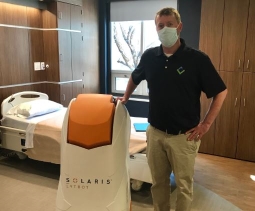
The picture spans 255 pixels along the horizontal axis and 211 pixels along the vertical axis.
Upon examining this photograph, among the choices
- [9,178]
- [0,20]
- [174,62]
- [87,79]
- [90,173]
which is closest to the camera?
[90,173]

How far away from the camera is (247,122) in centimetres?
352

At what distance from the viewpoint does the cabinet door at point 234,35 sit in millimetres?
3348

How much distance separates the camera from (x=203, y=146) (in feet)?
12.6

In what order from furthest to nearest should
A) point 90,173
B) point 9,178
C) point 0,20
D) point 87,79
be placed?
1. point 87,79
2. point 0,20
3. point 9,178
4. point 90,173

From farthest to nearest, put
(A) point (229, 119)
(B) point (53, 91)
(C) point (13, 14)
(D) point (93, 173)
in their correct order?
(B) point (53, 91)
(A) point (229, 119)
(C) point (13, 14)
(D) point (93, 173)

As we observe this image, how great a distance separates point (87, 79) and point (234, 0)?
8.11 ft

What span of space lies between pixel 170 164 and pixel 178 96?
0.50 metres

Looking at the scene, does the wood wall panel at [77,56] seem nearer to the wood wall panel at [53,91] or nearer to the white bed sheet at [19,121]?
the wood wall panel at [53,91]

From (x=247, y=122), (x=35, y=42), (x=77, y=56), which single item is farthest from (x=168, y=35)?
(x=77, y=56)

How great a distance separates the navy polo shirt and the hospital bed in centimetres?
92

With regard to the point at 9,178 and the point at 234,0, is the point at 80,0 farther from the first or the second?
the point at 9,178

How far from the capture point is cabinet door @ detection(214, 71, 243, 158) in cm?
353

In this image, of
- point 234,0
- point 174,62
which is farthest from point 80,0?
point 174,62

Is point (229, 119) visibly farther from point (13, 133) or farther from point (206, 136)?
point (13, 133)
